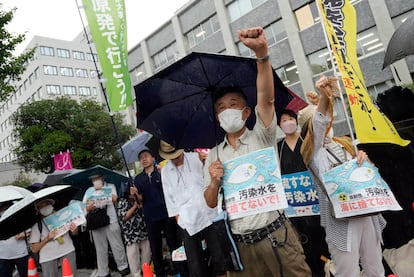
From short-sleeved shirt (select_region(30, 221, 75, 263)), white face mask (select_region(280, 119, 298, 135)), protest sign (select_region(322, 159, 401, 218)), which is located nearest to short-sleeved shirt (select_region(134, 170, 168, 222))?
short-sleeved shirt (select_region(30, 221, 75, 263))

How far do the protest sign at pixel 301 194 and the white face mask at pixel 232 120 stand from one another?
1484 millimetres

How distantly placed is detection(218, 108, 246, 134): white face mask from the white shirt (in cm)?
128

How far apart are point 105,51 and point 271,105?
421 cm

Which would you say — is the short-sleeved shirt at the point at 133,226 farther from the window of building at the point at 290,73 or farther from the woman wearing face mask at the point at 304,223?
the window of building at the point at 290,73

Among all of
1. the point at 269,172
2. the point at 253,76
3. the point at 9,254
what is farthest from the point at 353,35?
the point at 9,254

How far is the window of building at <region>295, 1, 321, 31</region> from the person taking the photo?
17766 millimetres

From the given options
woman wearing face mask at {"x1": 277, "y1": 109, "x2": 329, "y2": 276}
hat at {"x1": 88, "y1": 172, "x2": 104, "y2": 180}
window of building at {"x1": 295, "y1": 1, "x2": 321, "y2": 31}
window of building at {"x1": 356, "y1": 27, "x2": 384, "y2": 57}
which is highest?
window of building at {"x1": 295, "y1": 1, "x2": 321, "y2": 31}

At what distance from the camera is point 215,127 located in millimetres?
2539

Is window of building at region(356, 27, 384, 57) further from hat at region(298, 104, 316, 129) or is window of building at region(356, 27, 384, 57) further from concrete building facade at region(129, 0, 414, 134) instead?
hat at region(298, 104, 316, 129)

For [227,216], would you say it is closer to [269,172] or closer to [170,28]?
[269,172]

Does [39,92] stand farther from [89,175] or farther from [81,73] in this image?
[89,175]

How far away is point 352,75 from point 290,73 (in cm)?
1732

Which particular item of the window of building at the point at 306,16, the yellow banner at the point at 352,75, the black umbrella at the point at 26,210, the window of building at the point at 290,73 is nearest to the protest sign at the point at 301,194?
the yellow banner at the point at 352,75

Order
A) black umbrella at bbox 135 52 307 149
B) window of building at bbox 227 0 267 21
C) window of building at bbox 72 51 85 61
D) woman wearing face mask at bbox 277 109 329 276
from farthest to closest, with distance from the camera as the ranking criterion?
window of building at bbox 72 51 85 61 < window of building at bbox 227 0 267 21 < woman wearing face mask at bbox 277 109 329 276 < black umbrella at bbox 135 52 307 149
